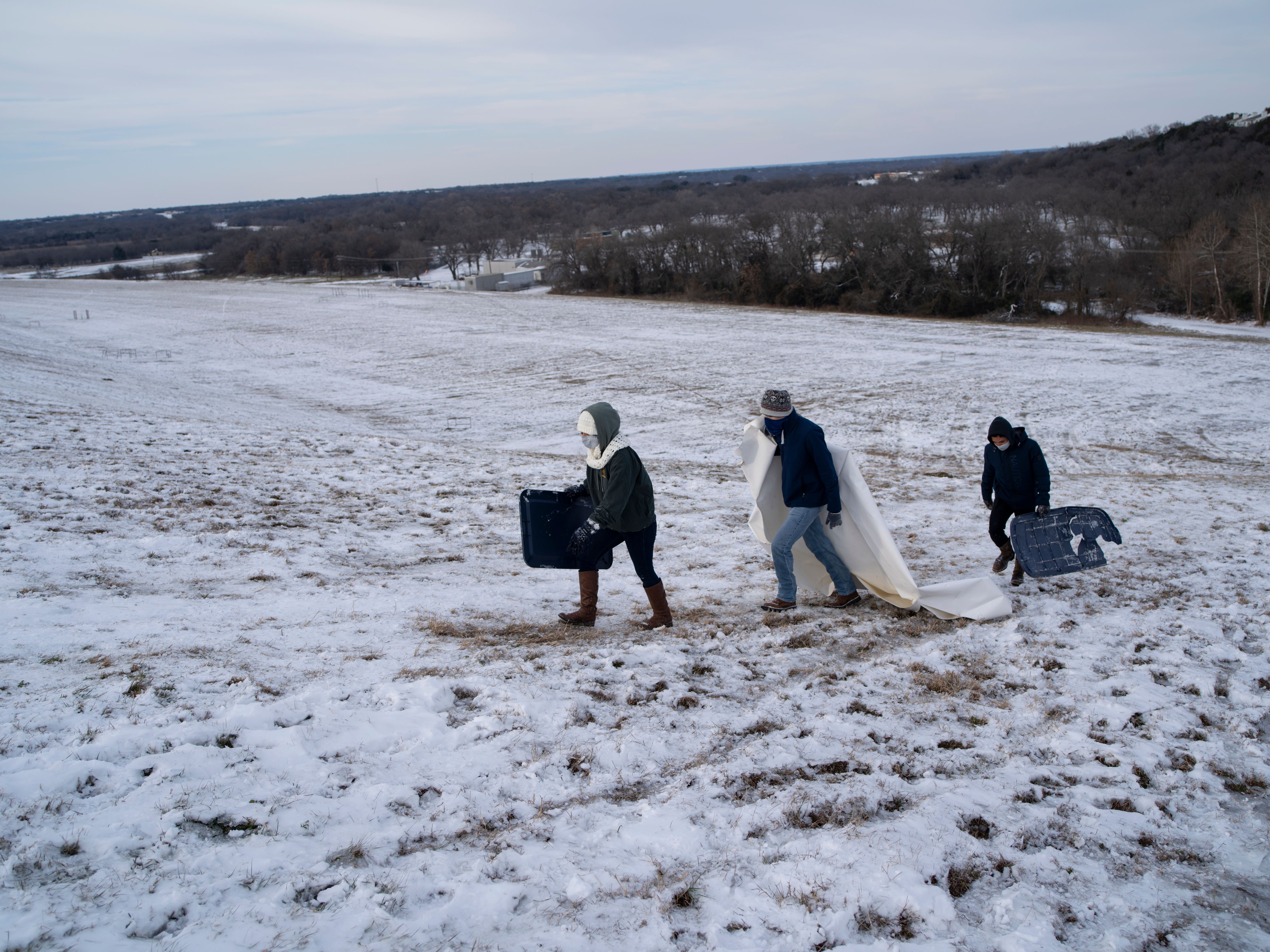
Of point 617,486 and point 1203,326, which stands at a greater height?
point 617,486

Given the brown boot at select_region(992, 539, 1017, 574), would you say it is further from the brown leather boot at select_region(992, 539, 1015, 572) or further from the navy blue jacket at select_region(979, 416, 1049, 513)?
the navy blue jacket at select_region(979, 416, 1049, 513)

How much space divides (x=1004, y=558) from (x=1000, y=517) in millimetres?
499

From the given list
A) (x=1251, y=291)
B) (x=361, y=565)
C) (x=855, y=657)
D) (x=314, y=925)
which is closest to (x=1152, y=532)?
(x=855, y=657)

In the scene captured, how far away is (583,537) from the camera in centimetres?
622

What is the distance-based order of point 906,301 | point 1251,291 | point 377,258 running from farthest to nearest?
point 377,258 < point 906,301 < point 1251,291

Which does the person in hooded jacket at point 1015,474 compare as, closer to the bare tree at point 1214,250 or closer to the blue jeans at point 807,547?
the blue jeans at point 807,547

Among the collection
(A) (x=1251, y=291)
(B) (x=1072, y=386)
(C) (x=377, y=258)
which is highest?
(C) (x=377, y=258)

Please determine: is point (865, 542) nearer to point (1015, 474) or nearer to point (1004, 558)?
point (1015, 474)

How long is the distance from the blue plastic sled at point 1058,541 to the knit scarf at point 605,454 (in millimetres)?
4008

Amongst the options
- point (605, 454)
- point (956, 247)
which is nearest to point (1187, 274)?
point (956, 247)

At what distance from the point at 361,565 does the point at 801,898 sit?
240 inches

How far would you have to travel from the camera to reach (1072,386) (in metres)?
26.4

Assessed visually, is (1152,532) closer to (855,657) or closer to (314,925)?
(855,657)

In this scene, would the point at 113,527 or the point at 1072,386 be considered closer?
the point at 113,527
